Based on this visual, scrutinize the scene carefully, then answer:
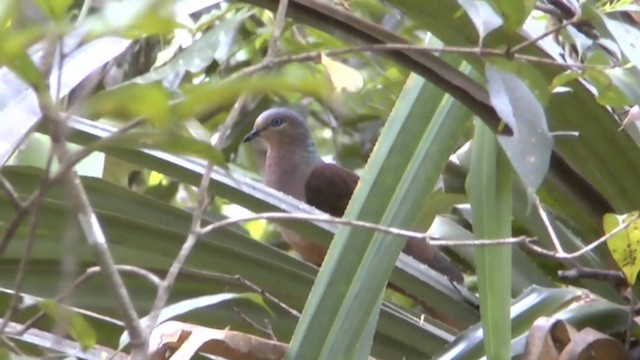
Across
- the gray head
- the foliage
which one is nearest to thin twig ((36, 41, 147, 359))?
the foliage

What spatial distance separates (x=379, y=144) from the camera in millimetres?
1136

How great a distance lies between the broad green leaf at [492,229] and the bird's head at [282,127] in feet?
6.61

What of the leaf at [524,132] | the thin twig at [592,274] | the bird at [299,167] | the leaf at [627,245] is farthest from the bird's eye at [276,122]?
the leaf at [524,132]

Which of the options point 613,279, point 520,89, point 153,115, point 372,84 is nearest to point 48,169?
point 153,115

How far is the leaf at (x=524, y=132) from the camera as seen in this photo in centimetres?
94

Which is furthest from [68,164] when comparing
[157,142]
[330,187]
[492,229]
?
[330,187]

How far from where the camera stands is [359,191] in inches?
43.9

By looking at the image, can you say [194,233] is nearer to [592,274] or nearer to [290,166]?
[592,274]

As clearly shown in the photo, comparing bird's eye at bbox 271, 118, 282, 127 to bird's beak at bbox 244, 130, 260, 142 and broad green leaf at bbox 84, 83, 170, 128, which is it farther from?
broad green leaf at bbox 84, 83, 170, 128

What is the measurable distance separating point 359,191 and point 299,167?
7.26 feet

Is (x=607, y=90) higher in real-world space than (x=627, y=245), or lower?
higher

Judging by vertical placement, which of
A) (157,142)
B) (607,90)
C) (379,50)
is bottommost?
(607,90)

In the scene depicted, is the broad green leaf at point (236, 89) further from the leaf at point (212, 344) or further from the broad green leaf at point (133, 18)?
the leaf at point (212, 344)

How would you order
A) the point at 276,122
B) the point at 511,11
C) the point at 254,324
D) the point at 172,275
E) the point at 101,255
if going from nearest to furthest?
1. the point at 101,255
2. the point at 172,275
3. the point at 511,11
4. the point at 254,324
5. the point at 276,122
